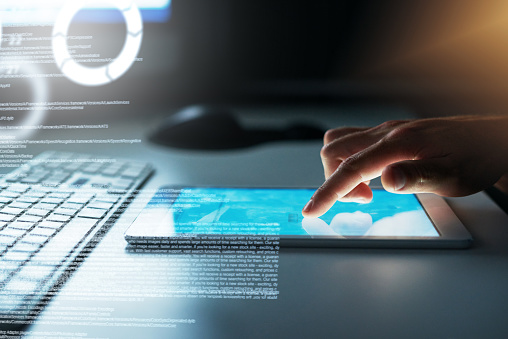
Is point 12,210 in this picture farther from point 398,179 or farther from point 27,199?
point 398,179

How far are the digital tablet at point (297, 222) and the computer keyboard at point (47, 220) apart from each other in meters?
0.04

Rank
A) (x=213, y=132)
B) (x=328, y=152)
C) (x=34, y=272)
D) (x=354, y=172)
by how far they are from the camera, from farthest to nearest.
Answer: (x=213, y=132) < (x=328, y=152) < (x=354, y=172) < (x=34, y=272)

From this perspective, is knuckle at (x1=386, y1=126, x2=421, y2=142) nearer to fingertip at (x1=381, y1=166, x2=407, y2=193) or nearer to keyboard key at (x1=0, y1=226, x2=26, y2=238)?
fingertip at (x1=381, y1=166, x2=407, y2=193)

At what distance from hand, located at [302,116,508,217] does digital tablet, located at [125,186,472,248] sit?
0.06 ft

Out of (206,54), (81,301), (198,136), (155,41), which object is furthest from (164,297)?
(206,54)

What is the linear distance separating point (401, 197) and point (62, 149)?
0.34 m

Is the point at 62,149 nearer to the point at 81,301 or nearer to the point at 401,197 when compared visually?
the point at 81,301

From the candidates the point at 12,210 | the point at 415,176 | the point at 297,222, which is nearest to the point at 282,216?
the point at 297,222

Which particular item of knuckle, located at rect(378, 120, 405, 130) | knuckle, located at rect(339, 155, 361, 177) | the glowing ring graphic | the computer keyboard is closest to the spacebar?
the computer keyboard

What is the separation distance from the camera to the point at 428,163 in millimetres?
419

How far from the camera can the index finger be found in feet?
1.30

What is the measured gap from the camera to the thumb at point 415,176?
1.30 feet

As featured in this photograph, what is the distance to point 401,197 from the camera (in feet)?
1.48

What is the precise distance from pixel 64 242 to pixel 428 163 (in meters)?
0.34
